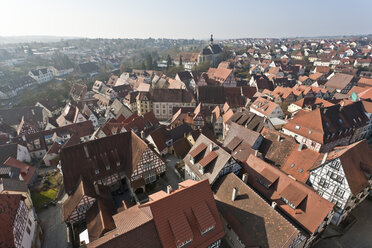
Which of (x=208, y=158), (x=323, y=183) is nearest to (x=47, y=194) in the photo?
(x=208, y=158)

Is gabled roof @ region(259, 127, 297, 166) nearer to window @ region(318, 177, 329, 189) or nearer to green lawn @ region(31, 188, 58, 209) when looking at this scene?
window @ region(318, 177, 329, 189)

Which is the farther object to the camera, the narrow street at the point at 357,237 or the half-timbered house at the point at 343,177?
the half-timbered house at the point at 343,177

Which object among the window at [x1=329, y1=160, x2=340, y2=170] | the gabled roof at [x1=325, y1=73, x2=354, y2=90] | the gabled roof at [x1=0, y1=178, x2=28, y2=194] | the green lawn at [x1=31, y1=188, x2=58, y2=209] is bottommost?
the green lawn at [x1=31, y1=188, x2=58, y2=209]

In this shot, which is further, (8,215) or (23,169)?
(23,169)

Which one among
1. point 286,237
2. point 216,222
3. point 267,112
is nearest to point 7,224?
point 216,222

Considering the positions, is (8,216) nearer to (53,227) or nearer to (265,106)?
(53,227)

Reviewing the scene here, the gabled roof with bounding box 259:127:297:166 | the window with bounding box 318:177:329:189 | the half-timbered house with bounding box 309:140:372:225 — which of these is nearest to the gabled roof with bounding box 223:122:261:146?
the gabled roof with bounding box 259:127:297:166

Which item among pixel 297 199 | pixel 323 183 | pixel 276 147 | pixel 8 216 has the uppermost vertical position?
pixel 276 147

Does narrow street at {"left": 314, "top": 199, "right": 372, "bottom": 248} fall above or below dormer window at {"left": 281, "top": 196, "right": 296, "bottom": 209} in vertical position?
below

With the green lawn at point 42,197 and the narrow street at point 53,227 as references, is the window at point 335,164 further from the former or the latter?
the green lawn at point 42,197

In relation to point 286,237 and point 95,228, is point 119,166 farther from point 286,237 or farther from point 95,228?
point 286,237

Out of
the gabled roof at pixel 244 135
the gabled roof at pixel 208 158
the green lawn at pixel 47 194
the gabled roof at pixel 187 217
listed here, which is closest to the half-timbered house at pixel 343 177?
the gabled roof at pixel 244 135
